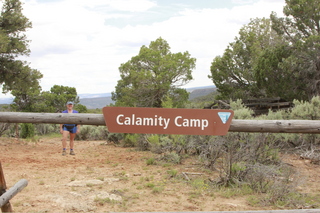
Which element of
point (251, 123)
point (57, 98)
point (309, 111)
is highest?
point (57, 98)

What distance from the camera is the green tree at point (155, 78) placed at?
22406 millimetres

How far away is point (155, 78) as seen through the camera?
22.7 meters

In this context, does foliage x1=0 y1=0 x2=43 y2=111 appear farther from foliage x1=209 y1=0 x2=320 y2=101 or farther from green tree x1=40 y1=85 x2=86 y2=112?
foliage x1=209 y1=0 x2=320 y2=101

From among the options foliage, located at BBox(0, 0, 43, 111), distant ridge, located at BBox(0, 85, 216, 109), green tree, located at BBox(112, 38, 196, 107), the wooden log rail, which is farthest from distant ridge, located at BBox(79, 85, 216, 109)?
the wooden log rail

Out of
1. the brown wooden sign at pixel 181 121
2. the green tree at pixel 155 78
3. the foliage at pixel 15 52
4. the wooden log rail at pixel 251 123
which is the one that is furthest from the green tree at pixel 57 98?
the brown wooden sign at pixel 181 121

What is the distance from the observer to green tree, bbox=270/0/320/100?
21.0 metres

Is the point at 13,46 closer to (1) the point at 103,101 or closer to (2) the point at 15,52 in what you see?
(2) the point at 15,52

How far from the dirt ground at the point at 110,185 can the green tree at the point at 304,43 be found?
13.3 metres

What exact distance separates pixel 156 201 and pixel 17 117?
275 cm

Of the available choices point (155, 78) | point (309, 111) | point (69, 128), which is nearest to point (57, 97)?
point (155, 78)

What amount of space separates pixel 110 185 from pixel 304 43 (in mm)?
18274

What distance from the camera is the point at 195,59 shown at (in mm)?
25516

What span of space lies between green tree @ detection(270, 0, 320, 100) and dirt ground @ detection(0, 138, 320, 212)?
13.3 m

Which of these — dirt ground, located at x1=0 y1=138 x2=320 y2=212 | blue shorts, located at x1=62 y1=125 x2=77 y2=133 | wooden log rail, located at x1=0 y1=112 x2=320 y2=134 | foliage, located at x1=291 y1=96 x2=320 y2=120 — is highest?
wooden log rail, located at x1=0 y1=112 x2=320 y2=134
